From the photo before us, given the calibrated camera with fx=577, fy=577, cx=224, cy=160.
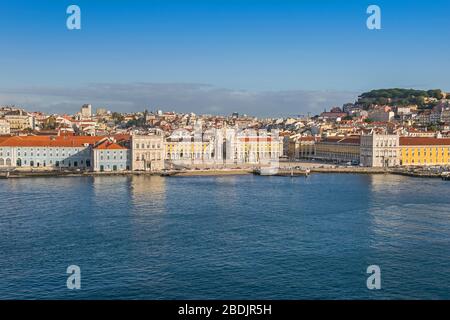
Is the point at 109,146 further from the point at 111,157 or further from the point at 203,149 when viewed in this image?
the point at 203,149

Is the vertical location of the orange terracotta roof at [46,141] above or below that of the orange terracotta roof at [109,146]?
above

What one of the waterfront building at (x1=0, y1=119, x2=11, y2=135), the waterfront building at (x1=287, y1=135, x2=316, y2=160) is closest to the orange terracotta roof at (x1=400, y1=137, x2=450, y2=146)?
the waterfront building at (x1=287, y1=135, x2=316, y2=160)

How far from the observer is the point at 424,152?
20500 mm

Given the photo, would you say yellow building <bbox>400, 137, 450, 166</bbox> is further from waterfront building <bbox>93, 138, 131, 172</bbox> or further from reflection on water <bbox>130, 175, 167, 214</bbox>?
waterfront building <bbox>93, 138, 131, 172</bbox>

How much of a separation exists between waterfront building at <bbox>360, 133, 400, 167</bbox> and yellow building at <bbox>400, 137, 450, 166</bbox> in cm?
28

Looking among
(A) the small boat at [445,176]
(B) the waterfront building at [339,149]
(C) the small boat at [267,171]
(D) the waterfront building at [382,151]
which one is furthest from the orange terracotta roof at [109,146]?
(A) the small boat at [445,176]

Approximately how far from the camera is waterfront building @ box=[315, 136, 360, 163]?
21344mm

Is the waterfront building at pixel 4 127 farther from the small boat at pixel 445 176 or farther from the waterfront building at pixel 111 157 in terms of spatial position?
the small boat at pixel 445 176

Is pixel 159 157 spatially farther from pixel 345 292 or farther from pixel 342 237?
pixel 345 292

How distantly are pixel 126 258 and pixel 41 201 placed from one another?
5084 mm

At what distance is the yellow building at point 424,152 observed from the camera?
20312 mm

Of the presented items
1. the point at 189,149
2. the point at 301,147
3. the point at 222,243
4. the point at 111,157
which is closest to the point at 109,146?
the point at 111,157

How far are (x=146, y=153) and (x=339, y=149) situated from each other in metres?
8.22

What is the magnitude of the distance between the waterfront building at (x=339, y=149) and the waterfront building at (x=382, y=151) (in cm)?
Result: 97
